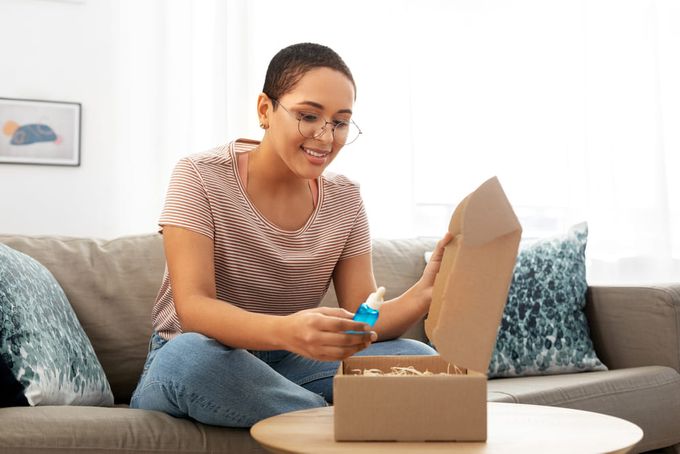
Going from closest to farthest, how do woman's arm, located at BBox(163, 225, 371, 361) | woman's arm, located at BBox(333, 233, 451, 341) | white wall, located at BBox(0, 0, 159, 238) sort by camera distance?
woman's arm, located at BBox(163, 225, 371, 361)
woman's arm, located at BBox(333, 233, 451, 341)
white wall, located at BBox(0, 0, 159, 238)

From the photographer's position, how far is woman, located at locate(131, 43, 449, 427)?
135 centimetres

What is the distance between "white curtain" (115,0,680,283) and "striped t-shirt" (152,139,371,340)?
3.95ft

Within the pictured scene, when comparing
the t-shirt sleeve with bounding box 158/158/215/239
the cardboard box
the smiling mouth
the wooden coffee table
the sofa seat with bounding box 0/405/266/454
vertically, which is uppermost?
the smiling mouth

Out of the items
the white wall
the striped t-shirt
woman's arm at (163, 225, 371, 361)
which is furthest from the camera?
the white wall

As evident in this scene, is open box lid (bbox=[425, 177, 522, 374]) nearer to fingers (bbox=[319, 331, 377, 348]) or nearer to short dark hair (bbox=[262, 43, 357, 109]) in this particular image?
fingers (bbox=[319, 331, 377, 348])

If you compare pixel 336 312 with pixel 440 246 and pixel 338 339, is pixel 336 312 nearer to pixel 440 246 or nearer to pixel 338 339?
pixel 338 339

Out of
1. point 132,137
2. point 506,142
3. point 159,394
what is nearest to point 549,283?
point 506,142

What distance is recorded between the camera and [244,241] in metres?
1.65

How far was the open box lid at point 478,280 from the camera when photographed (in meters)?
1.07

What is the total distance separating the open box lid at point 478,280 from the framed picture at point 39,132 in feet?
6.55

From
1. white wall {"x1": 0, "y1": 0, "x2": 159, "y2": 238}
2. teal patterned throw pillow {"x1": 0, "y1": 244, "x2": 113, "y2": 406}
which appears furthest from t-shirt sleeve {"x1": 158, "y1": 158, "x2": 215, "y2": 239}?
white wall {"x1": 0, "y1": 0, "x2": 159, "y2": 238}

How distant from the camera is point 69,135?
275 centimetres

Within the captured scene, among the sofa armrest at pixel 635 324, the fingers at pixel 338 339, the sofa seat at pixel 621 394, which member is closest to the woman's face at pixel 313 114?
the fingers at pixel 338 339

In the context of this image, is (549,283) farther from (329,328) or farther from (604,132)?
(329,328)
